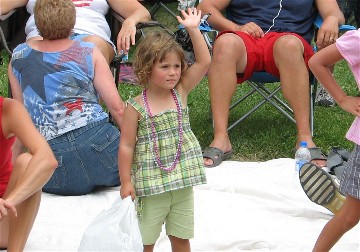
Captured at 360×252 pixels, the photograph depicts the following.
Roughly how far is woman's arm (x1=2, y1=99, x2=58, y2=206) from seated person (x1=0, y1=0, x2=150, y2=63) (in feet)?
5.33

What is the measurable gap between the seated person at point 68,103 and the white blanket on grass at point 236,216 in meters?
0.12

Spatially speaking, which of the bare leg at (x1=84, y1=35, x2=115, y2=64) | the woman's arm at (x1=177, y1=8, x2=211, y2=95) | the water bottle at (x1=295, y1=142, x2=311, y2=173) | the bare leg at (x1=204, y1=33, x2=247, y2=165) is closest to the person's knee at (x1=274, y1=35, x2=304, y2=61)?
the bare leg at (x1=204, y1=33, x2=247, y2=165)

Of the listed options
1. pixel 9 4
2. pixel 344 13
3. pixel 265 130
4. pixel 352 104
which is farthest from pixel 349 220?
pixel 344 13

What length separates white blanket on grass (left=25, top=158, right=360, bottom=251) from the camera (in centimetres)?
376

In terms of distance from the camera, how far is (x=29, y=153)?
3.20m

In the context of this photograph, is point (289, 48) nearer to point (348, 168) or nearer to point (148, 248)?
point (348, 168)

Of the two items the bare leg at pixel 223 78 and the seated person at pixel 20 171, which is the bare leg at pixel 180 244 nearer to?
the seated person at pixel 20 171

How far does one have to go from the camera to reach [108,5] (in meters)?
5.26

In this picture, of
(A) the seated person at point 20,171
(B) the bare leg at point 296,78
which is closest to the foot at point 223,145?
(B) the bare leg at point 296,78

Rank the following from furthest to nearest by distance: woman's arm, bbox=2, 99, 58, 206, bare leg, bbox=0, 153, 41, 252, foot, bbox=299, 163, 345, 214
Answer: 1. foot, bbox=299, 163, 345, 214
2. bare leg, bbox=0, 153, 41, 252
3. woman's arm, bbox=2, 99, 58, 206

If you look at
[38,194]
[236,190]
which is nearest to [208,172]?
[236,190]

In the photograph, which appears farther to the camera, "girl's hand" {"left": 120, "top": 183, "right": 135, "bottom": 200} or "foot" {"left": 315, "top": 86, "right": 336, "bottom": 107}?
"foot" {"left": 315, "top": 86, "right": 336, "bottom": 107}

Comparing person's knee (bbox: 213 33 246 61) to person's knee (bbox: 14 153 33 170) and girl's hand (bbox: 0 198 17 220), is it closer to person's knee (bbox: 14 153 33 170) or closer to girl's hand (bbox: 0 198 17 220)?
person's knee (bbox: 14 153 33 170)

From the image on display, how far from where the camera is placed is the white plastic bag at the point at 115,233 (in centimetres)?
295
